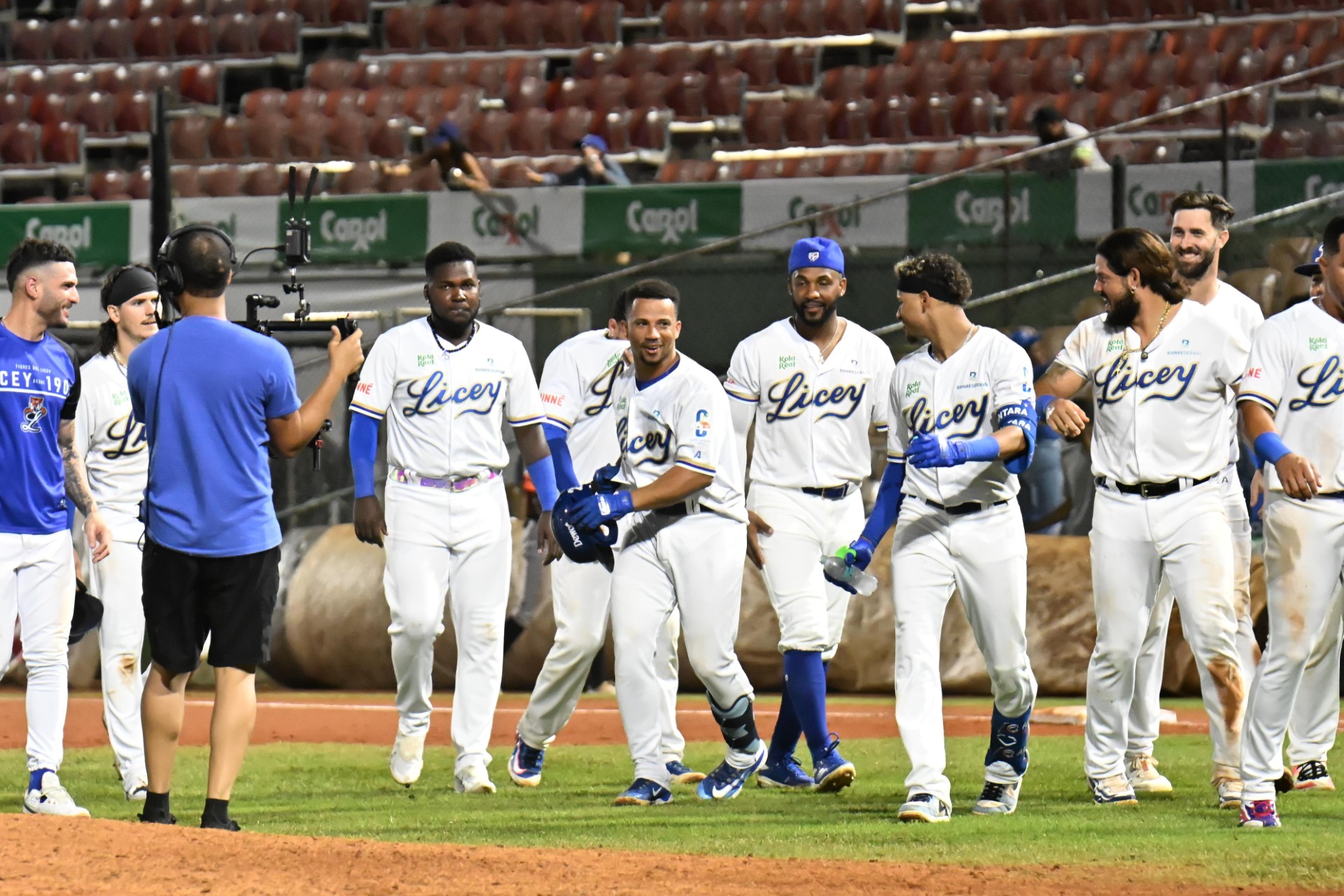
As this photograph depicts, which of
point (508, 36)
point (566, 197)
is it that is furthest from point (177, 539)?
point (508, 36)

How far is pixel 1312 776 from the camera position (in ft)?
22.7

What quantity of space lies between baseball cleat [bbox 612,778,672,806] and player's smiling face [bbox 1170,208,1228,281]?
297 cm

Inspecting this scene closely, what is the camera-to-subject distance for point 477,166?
54.9ft

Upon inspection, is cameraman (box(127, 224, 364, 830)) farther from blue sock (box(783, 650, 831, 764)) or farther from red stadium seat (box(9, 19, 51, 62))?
red stadium seat (box(9, 19, 51, 62))

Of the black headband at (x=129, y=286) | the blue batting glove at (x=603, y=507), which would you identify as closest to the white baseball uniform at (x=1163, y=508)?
the blue batting glove at (x=603, y=507)

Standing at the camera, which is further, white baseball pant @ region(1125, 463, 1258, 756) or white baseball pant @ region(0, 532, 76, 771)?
white baseball pant @ region(1125, 463, 1258, 756)

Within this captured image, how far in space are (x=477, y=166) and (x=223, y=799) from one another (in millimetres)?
11622

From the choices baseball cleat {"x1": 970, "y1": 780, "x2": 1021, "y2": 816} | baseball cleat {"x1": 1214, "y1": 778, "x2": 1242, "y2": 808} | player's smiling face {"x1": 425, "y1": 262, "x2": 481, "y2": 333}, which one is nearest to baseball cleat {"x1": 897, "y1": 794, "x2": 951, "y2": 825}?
baseball cleat {"x1": 970, "y1": 780, "x2": 1021, "y2": 816}

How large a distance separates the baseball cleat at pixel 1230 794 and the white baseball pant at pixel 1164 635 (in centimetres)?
40

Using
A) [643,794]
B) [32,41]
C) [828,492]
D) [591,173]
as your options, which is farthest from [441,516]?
[32,41]

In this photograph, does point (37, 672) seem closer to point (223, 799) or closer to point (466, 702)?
point (223, 799)

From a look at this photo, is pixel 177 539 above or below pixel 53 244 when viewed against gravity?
below

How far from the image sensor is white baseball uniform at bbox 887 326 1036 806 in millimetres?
6238

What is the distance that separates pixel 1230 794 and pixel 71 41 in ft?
65.2
